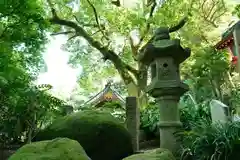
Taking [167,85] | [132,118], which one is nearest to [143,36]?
[132,118]

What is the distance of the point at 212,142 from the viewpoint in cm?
565

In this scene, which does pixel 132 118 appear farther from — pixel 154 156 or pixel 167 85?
pixel 154 156

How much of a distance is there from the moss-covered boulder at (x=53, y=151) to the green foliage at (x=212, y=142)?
223cm

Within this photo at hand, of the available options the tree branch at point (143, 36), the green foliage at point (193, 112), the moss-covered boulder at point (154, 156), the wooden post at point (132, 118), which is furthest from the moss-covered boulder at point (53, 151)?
the tree branch at point (143, 36)

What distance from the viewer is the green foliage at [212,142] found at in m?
5.50

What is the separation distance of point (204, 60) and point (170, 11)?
4.35 m

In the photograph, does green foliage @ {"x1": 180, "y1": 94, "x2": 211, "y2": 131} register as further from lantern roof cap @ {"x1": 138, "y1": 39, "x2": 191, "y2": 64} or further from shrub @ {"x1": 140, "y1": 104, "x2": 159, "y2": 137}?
lantern roof cap @ {"x1": 138, "y1": 39, "x2": 191, "y2": 64}

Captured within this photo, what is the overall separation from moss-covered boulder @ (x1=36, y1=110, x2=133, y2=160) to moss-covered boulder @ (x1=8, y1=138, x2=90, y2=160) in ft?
6.47

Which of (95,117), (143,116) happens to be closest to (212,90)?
(143,116)

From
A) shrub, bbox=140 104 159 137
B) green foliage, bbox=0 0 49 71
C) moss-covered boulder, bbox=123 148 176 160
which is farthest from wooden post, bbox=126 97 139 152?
moss-covered boulder, bbox=123 148 176 160

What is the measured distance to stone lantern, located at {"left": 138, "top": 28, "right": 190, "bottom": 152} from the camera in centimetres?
637

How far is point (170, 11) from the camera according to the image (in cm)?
1661

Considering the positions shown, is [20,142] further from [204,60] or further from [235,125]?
[204,60]

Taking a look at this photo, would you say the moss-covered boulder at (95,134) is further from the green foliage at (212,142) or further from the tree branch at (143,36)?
the tree branch at (143,36)
